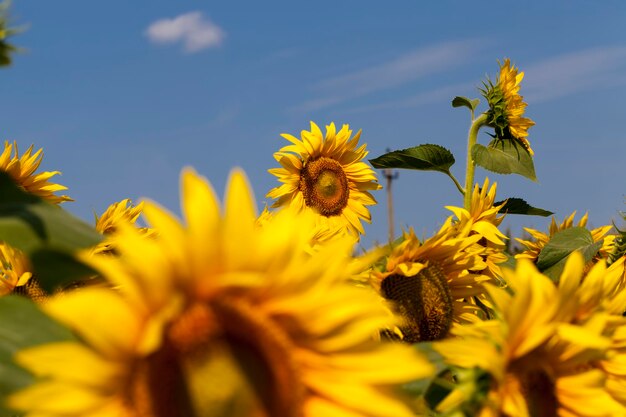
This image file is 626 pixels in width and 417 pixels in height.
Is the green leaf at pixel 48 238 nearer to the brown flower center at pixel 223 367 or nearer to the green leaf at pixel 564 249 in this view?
the brown flower center at pixel 223 367

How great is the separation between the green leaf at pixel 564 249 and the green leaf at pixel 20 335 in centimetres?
315

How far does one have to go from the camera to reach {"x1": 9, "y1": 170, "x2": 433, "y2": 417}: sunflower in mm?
1126

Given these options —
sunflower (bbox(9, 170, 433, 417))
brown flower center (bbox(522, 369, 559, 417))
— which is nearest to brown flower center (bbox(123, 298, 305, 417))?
sunflower (bbox(9, 170, 433, 417))

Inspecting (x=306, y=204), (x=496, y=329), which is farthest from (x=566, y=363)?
(x=306, y=204)

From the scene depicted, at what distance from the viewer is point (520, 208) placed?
4402 millimetres

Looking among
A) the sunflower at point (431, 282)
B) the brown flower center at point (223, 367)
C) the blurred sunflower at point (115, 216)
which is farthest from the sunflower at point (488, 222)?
the brown flower center at point (223, 367)

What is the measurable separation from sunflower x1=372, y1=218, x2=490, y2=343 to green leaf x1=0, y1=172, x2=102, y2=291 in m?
1.73

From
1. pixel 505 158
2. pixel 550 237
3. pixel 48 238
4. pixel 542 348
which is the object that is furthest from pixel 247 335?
pixel 550 237

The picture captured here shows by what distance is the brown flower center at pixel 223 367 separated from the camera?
4.13 feet

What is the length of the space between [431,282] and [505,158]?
1766 mm

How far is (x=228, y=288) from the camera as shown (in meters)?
1.23

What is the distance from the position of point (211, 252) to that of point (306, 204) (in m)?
5.23

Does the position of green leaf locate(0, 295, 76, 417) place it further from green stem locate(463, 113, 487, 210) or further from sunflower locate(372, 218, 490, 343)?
green stem locate(463, 113, 487, 210)

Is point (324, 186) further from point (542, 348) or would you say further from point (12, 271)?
point (542, 348)
